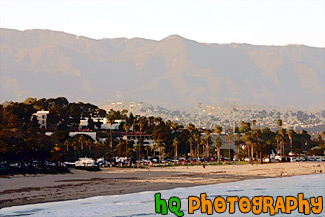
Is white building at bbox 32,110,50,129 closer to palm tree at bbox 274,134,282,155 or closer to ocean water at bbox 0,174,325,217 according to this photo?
palm tree at bbox 274,134,282,155

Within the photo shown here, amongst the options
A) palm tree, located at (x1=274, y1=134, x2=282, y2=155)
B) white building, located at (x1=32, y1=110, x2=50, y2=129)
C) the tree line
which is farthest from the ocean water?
palm tree, located at (x1=274, y1=134, x2=282, y2=155)

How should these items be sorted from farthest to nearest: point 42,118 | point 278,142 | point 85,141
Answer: point 278,142 → point 42,118 → point 85,141

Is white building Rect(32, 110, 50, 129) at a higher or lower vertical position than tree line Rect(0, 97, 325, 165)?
higher

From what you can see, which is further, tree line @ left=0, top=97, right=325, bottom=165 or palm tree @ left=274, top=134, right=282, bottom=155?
palm tree @ left=274, top=134, right=282, bottom=155

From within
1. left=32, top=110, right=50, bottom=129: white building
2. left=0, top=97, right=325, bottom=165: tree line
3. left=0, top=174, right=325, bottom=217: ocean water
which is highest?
left=32, top=110, right=50, bottom=129: white building

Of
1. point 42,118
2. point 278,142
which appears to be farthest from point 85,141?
point 278,142

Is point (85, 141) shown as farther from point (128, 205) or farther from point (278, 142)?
point (278, 142)

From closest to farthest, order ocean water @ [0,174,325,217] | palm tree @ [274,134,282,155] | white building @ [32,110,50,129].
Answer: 1. ocean water @ [0,174,325,217]
2. white building @ [32,110,50,129]
3. palm tree @ [274,134,282,155]

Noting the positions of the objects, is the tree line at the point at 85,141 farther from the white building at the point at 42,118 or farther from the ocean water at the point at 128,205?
the ocean water at the point at 128,205

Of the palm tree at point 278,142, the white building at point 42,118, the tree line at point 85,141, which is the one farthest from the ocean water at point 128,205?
the palm tree at point 278,142

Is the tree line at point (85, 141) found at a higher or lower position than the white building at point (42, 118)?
lower

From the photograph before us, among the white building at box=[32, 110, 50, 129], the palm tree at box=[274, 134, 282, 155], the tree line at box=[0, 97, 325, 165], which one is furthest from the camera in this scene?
the palm tree at box=[274, 134, 282, 155]

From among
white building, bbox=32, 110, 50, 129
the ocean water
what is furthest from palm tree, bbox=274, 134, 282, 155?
the ocean water

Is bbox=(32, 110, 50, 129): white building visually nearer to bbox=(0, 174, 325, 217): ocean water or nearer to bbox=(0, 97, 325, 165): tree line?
bbox=(0, 97, 325, 165): tree line
